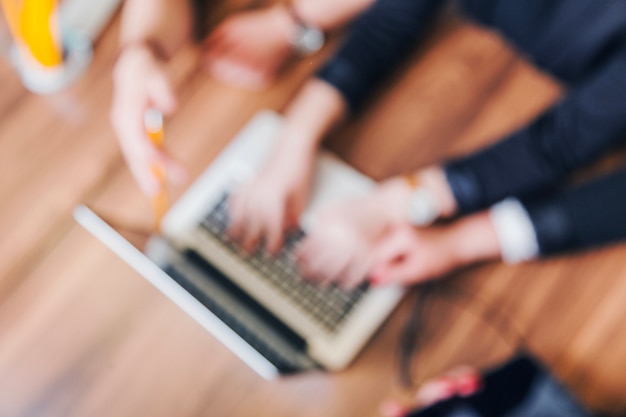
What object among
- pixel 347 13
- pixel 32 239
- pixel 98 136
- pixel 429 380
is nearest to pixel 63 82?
pixel 98 136

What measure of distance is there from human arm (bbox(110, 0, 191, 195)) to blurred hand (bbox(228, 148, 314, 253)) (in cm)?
9

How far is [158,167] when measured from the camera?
2.39ft

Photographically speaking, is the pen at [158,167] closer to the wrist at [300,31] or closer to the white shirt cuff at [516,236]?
the wrist at [300,31]

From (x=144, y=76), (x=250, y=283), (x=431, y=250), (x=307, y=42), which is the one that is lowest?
(x=431, y=250)

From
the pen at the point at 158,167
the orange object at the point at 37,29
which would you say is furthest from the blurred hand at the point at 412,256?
the orange object at the point at 37,29

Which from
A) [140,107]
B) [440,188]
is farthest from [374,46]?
[140,107]

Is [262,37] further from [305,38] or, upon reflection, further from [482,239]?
[482,239]

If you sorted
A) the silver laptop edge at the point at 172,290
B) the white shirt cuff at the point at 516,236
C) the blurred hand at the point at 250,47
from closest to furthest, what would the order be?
1. the silver laptop edge at the point at 172,290
2. the white shirt cuff at the point at 516,236
3. the blurred hand at the point at 250,47

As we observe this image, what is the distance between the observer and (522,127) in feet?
2.53

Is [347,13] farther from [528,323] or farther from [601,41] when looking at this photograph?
[528,323]

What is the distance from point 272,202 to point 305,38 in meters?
0.27

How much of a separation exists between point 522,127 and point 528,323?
0.25 metres

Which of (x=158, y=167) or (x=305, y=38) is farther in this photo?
(x=305, y=38)

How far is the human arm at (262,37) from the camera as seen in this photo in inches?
32.4
